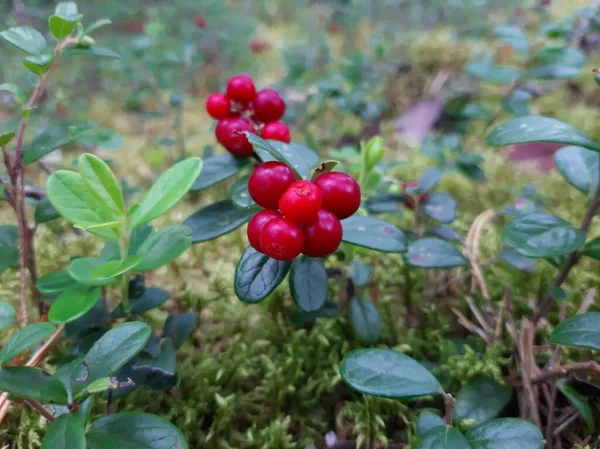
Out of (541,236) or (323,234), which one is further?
(541,236)

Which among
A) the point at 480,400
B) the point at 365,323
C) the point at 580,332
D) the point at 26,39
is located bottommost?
the point at 480,400

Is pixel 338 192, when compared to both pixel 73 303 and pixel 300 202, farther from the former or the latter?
pixel 73 303

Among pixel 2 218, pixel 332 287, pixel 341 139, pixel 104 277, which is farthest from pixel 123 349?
pixel 341 139

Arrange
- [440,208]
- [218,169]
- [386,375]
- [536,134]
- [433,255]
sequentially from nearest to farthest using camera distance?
[386,375]
[536,134]
[218,169]
[433,255]
[440,208]

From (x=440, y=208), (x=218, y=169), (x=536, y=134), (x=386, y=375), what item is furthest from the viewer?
(x=440, y=208)

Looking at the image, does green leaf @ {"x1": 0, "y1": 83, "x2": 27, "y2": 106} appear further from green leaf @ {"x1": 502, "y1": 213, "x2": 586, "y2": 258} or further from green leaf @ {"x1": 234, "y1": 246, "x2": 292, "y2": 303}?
green leaf @ {"x1": 502, "y1": 213, "x2": 586, "y2": 258}

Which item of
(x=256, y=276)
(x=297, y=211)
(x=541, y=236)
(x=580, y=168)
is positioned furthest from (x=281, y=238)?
(x=580, y=168)

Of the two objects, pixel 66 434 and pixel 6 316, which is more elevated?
pixel 6 316

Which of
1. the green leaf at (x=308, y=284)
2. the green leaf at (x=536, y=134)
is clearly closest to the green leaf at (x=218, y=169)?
the green leaf at (x=308, y=284)
